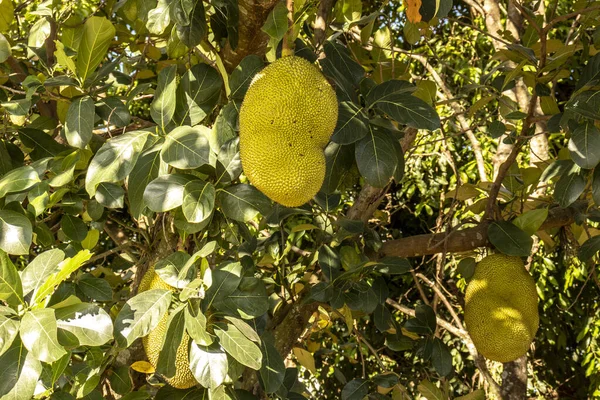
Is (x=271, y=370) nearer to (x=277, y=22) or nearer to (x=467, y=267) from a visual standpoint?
(x=277, y=22)

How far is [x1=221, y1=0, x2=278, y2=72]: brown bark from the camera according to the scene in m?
1.00

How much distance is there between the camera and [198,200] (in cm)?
88

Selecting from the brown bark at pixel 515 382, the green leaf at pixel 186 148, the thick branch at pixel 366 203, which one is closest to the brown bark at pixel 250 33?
the green leaf at pixel 186 148

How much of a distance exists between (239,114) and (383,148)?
7.5 inches

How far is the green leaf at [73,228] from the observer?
1.21 m

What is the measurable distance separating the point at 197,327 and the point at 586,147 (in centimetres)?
64

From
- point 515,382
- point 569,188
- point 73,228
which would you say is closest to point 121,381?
point 73,228

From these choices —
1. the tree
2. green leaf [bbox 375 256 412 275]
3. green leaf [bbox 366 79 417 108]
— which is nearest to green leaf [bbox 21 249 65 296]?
the tree

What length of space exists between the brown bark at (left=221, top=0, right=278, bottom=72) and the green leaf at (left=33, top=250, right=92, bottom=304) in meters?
0.41

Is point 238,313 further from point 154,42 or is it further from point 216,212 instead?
point 154,42

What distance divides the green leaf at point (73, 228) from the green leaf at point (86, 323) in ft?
1.27

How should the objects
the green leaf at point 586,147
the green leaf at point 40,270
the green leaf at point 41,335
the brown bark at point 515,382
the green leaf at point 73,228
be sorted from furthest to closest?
the brown bark at point 515,382
the green leaf at point 73,228
the green leaf at point 586,147
the green leaf at point 40,270
the green leaf at point 41,335

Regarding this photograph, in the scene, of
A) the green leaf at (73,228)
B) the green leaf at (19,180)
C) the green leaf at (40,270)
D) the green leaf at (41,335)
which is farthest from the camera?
the green leaf at (73,228)

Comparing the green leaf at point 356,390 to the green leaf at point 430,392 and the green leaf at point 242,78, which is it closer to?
the green leaf at point 430,392
